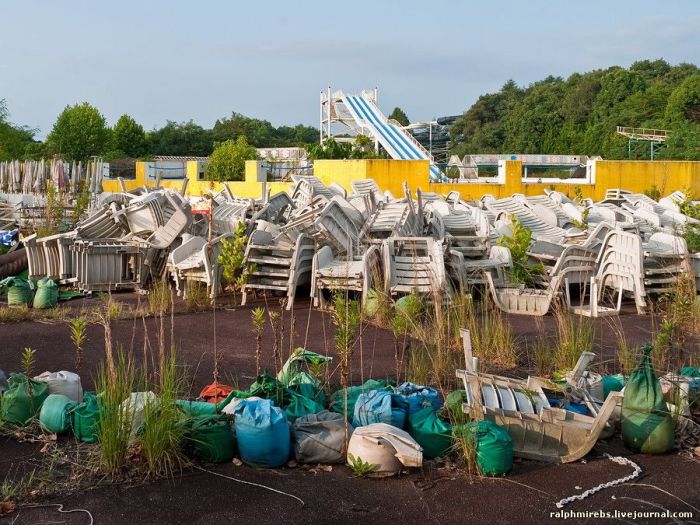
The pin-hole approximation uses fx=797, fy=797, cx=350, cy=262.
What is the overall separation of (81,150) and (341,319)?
45126 mm

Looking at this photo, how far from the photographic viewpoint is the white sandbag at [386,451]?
4.18 m

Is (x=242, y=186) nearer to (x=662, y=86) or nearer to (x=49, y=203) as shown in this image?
(x=49, y=203)

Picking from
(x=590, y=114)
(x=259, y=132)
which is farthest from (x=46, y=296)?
(x=259, y=132)

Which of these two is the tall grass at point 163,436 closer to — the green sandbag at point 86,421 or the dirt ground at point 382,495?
the dirt ground at point 382,495

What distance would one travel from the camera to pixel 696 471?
4.32 m

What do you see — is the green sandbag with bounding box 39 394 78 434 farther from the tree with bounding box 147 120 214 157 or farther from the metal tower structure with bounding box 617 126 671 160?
the tree with bounding box 147 120 214 157

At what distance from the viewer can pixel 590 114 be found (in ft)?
179

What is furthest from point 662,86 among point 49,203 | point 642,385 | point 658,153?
point 642,385

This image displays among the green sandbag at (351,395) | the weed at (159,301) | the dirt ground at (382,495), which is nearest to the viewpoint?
the dirt ground at (382,495)

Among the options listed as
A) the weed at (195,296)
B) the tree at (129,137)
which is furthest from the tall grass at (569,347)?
the tree at (129,137)

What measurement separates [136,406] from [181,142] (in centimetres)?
5522

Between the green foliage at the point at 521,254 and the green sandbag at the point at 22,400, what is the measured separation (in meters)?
6.28

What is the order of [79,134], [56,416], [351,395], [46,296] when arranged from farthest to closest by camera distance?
1. [79,134]
2. [46,296]
3. [351,395]
4. [56,416]

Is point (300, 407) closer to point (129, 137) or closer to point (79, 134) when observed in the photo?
point (79, 134)
